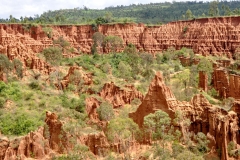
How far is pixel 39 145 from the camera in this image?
26641 mm

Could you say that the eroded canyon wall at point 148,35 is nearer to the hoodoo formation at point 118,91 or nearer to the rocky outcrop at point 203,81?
the hoodoo formation at point 118,91

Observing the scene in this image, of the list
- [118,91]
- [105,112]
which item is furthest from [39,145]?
[118,91]

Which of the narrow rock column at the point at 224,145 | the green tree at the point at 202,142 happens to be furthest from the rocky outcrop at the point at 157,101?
the narrow rock column at the point at 224,145

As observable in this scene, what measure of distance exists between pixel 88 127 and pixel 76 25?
150 ft

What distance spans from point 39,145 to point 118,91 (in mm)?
17660

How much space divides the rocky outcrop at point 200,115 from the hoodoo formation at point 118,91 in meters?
0.06

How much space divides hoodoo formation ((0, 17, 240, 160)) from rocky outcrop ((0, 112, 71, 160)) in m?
0.07

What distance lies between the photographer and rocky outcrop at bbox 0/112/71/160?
87.3ft

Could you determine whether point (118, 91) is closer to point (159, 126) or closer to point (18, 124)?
point (18, 124)

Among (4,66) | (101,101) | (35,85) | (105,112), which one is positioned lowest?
(105,112)

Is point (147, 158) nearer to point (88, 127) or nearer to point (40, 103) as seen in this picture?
point (88, 127)

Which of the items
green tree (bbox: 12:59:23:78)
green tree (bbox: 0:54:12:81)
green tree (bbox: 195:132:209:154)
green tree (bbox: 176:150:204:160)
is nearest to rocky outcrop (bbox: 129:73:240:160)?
green tree (bbox: 195:132:209:154)

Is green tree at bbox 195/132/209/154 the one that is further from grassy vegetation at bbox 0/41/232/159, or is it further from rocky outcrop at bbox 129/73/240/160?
rocky outcrop at bbox 129/73/240/160

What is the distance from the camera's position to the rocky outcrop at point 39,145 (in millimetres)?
26609
